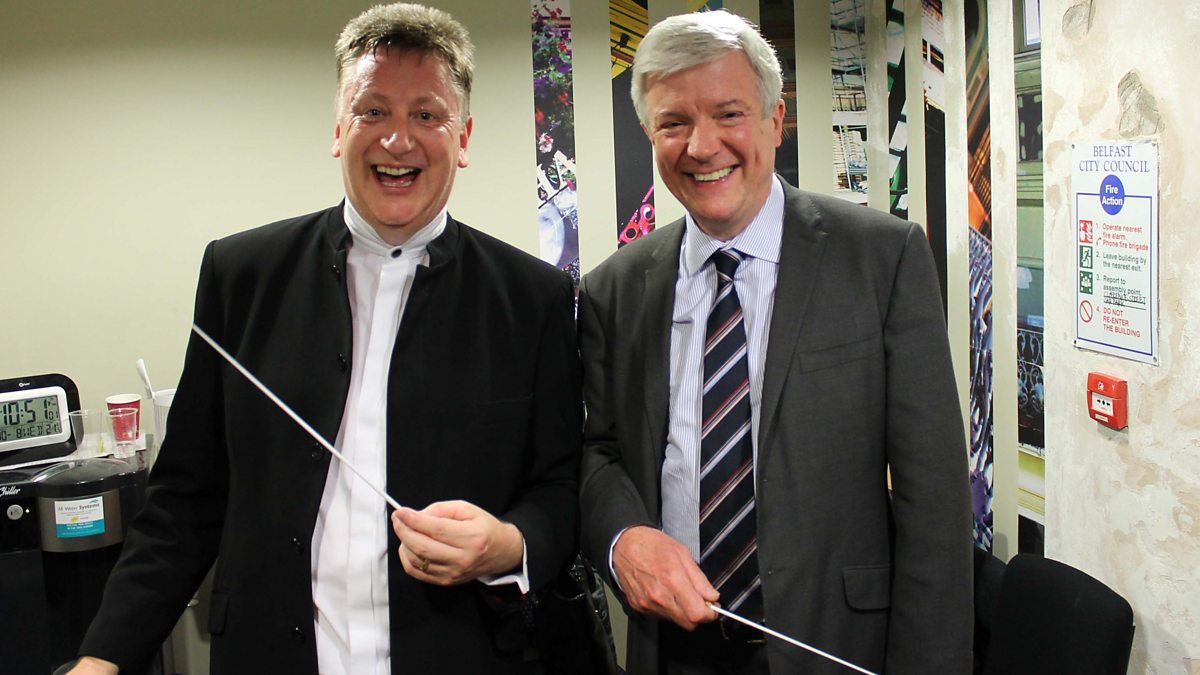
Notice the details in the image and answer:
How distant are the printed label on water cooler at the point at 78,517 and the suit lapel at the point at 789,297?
98.3 inches

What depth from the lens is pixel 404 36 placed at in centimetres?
163

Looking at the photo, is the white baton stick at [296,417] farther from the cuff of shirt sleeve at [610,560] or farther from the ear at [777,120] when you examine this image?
the ear at [777,120]

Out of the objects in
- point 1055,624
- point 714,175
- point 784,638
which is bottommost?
point 1055,624

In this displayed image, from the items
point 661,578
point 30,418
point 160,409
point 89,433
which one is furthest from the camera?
point 89,433

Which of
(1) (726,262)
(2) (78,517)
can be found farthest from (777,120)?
(2) (78,517)

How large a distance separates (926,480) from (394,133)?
105 cm

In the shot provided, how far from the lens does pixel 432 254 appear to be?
1707 mm

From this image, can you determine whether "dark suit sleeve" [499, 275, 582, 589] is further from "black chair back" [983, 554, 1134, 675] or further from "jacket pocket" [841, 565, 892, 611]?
"black chair back" [983, 554, 1134, 675]

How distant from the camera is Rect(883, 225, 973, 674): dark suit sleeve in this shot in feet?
5.20

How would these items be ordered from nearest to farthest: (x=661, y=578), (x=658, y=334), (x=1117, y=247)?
(x=661, y=578)
(x=658, y=334)
(x=1117, y=247)

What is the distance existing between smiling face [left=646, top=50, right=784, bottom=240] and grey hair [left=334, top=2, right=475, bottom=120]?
35 centimetres

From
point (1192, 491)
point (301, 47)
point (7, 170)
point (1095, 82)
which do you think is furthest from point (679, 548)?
point (7, 170)

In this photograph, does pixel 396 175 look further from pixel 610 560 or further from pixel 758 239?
pixel 610 560

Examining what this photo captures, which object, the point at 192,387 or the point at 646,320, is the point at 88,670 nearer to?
the point at 192,387
